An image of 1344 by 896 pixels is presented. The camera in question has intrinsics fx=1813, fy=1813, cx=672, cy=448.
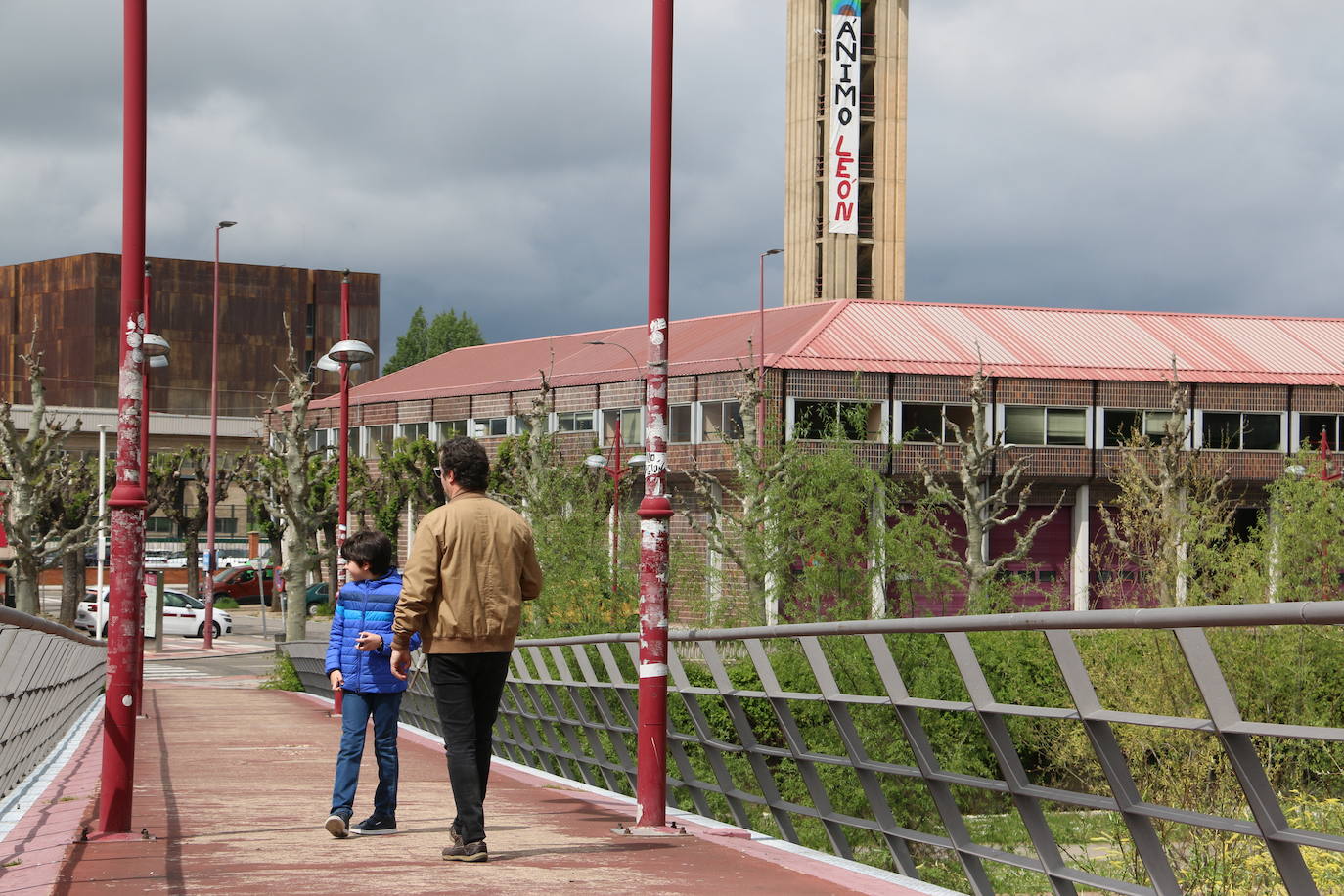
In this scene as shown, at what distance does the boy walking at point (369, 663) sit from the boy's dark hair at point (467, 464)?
1.11m

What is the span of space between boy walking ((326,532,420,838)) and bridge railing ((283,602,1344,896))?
1898 mm

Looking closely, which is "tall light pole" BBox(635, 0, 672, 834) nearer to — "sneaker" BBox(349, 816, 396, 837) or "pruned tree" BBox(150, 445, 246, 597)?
"sneaker" BBox(349, 816, 396, 837)

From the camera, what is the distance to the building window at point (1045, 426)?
6125 centimetres

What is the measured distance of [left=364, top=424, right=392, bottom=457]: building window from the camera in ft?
256

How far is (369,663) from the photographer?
9172 mm

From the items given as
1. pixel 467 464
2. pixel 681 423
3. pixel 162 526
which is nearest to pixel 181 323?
pixel 162 526

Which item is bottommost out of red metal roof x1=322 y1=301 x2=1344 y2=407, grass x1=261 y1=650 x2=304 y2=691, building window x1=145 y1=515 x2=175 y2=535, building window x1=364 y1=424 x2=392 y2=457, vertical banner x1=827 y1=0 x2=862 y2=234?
grass x1=261 y1=650 x2=304 y2=691

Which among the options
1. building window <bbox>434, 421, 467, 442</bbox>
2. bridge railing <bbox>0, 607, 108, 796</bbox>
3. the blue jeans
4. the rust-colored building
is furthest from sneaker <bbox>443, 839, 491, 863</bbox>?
the rust-colored building

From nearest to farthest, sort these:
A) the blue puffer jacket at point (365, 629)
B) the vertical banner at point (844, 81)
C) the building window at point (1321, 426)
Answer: the blue puffer jacket at point (365, 629), the building window at point (1321, 426), the vertical banner at point (844, 81)

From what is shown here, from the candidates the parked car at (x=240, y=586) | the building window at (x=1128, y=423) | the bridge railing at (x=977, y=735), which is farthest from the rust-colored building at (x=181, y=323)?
the bridge railing at (x=977, y=735)

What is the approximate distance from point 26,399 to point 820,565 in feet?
292

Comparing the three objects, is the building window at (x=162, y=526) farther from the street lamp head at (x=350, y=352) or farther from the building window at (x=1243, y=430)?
the street lamp head at (x=350, y=352)

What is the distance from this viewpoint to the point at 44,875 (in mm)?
6820

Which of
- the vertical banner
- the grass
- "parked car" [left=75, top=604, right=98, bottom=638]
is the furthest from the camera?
the vertical banner
